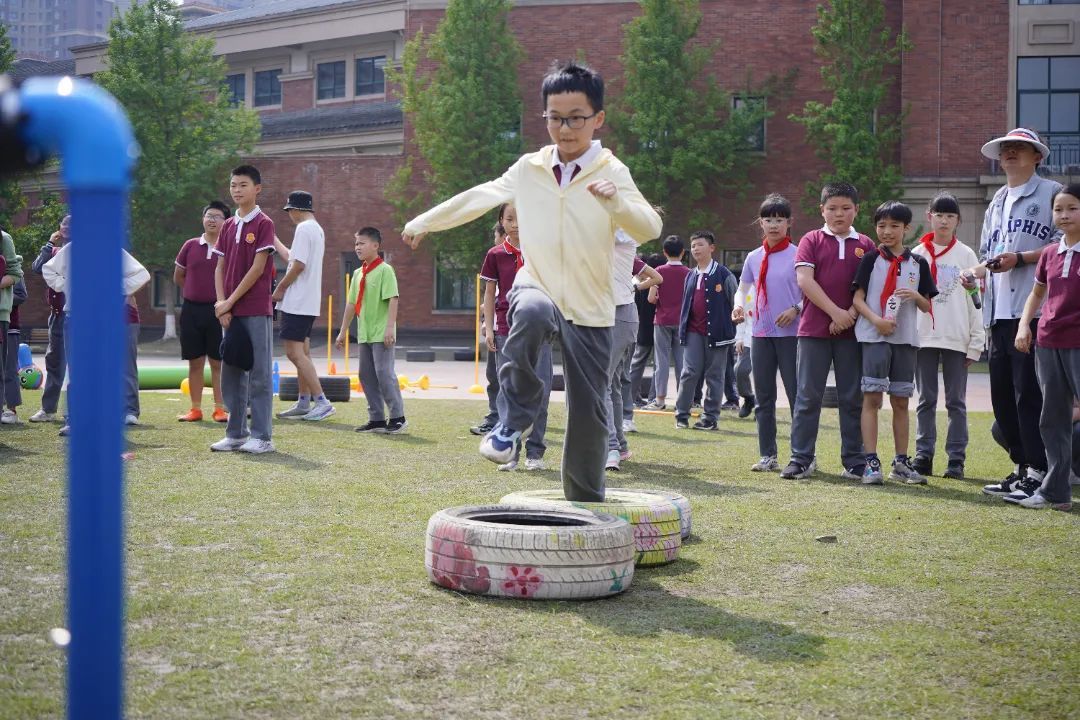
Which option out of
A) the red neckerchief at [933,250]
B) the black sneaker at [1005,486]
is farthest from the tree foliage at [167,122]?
the black sneaker at [1005,486]

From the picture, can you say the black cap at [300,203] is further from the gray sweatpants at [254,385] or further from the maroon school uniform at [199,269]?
the gray sweatpants at [254,385]

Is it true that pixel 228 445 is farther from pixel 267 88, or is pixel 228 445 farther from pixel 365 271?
pixel 267 88

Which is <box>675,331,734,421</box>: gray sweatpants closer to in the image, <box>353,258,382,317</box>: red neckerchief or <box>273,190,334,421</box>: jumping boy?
<box>353,258,382,317</box>: red neckerchief

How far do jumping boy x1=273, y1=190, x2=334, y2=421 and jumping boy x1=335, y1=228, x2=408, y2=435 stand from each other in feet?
1.57

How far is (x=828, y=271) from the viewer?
28.5 ft

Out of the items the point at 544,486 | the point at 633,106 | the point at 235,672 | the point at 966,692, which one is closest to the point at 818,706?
the point at 966,692

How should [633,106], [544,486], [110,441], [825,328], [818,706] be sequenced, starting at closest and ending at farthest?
[110,441] → [818,706] → [544,486] → [825,328] → [633,106]

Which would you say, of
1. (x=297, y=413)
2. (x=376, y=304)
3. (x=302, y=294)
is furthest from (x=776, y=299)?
(x=297, y=413)

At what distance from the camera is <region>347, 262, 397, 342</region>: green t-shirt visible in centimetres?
1162

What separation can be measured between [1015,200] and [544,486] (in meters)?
3.73

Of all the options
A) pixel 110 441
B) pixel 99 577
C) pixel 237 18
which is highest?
pixel 237 18

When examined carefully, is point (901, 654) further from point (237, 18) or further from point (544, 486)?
point (237, 18)

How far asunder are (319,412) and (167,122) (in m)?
32.8

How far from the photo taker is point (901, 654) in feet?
12.5
